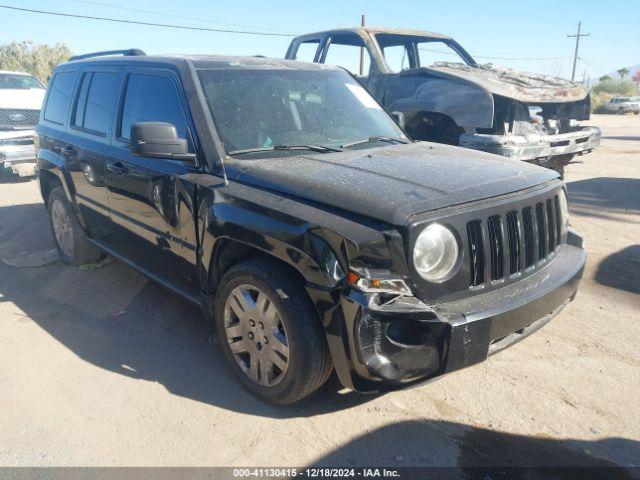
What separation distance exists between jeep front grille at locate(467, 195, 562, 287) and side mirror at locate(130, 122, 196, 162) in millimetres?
1730

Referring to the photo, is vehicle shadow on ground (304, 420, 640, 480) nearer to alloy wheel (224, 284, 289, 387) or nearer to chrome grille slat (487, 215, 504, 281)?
alloy wheel (224, 284, 289, 387)

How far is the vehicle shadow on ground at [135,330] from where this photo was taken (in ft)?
10.3

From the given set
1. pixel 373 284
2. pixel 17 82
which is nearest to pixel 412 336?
pixel 373 284

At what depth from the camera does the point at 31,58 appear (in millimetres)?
42156

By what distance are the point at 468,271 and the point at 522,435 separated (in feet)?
2.99

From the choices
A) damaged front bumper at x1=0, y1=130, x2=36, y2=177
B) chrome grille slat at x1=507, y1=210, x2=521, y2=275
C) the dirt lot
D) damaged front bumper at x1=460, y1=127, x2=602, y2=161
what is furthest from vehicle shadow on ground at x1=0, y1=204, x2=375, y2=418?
damaged front bumper at x1=0, y1=130, x2=36, y2=177

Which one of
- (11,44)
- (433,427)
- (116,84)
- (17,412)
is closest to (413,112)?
(116,84)

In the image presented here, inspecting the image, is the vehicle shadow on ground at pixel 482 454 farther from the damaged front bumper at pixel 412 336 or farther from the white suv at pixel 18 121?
the white suv at pixel 18 121

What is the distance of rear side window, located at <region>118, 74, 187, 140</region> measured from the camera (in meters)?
3.47

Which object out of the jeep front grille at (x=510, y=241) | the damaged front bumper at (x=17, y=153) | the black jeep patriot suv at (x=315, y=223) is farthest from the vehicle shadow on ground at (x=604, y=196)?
the damaged front bumper at (x=17, y=153)

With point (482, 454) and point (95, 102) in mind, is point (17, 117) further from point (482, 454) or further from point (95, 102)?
point (482, 454)

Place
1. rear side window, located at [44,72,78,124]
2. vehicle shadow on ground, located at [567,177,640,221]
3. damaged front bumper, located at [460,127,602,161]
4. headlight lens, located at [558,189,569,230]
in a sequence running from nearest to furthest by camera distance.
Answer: headlight lens, located at [558,189,569,230] < rear side window, located at [44,72,78,124] < damaged front bumper, located at [460,127,602,161] < vehicle shadow on ground, located at [567,177,640,221]

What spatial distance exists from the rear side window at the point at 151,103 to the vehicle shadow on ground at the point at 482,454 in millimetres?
2149

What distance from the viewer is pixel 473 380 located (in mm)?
3213
